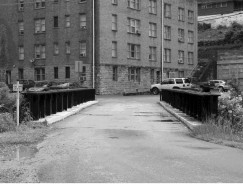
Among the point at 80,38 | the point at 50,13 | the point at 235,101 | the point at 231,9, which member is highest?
the point at 231,9

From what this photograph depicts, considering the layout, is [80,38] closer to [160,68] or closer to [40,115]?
[160,68]

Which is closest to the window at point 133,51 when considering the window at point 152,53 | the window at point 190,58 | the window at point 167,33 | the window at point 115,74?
the window at point 152,53

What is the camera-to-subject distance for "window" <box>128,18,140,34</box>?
5526cm

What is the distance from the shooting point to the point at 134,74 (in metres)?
56.5

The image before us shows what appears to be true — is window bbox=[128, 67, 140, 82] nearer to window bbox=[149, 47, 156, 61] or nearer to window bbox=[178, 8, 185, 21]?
window bbox=[149, 47, 156, 61]

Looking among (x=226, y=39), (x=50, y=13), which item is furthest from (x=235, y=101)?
(x=226, y=39)

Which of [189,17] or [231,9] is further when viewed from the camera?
[231,9]

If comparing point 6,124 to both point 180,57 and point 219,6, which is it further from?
point 219,6

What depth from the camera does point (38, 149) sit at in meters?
10.3

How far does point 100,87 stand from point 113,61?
3882 millimetres

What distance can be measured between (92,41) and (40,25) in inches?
337

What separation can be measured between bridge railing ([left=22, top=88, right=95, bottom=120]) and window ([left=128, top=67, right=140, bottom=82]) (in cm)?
2862

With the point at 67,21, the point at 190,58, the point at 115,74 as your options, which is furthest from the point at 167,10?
Answer: the point at 67,21

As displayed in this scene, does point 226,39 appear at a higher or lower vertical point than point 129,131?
higher
